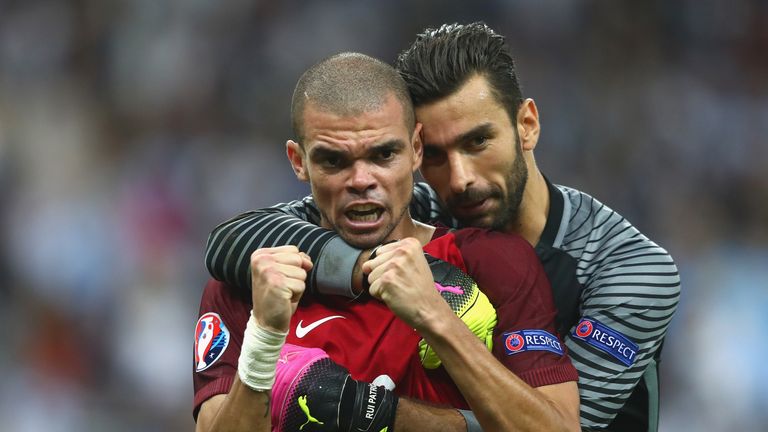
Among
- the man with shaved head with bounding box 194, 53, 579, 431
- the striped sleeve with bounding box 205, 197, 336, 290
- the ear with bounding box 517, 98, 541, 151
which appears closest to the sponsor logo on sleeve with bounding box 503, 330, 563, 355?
the man with shaved head with bounding box 194, 53, 579, 431

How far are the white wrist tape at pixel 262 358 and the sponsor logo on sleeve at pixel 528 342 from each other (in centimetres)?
56

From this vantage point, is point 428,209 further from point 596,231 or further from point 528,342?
point 528,342

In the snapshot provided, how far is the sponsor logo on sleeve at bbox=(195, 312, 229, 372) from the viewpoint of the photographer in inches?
113

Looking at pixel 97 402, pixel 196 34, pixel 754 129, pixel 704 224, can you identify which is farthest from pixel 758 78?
pixel 97 402

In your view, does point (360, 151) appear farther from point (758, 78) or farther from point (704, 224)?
point (758, 78)

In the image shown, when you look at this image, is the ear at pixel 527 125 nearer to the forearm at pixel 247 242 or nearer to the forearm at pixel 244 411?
the forearm at pixel 247 242

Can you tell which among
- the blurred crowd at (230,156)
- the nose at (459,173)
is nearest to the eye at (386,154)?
the nose at (459,173)

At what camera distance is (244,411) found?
8.48 ft

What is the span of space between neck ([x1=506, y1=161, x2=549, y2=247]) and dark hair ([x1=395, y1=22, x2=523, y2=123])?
237 millimetres

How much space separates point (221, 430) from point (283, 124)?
547 centimetres

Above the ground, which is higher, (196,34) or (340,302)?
(196,34)

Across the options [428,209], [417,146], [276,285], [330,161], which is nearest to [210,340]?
[276,285]

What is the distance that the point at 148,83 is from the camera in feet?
26.8

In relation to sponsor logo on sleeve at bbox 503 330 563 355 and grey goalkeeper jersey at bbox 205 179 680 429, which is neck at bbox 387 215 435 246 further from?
sponsor logo on sleeve at bbox 503 330 563 355
